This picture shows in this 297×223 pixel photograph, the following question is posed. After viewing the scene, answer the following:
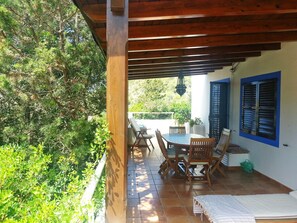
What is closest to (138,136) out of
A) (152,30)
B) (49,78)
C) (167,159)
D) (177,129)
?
(177,129)

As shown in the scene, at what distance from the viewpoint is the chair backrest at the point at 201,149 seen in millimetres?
4703

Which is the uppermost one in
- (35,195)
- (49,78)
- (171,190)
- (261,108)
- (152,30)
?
(152,30)

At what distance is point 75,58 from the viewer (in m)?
6.64

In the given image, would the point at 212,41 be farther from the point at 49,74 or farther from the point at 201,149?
the point at 49,74

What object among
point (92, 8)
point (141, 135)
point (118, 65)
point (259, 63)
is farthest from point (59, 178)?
point (141, 135)

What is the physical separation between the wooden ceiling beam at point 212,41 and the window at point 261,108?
1017mm

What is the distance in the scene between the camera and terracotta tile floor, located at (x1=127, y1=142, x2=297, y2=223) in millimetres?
3535

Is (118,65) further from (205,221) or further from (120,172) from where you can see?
(205,221)

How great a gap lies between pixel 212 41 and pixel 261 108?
225 centimetres

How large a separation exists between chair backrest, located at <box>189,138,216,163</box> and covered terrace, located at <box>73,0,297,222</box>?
1683 mm

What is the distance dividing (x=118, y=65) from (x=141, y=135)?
721 cm

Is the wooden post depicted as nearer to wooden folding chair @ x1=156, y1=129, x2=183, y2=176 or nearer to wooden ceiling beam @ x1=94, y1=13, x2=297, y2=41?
wooden ceiling beam @ x1=94, y1=13, x2=297, y2=41

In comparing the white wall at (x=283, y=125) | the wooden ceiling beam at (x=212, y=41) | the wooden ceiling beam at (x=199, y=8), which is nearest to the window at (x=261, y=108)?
the white wall at (x=283, y=125)

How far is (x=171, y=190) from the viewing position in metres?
4.50
